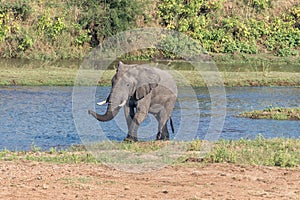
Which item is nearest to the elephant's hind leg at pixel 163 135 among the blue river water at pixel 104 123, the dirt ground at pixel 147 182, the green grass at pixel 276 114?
the blue river water at pixel 104 123

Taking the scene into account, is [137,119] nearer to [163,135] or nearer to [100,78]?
[163,135]

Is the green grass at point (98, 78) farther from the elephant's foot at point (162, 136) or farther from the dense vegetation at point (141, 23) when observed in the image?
the elephant's foot at point (162, 136)

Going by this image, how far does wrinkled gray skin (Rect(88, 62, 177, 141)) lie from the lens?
1292 cm

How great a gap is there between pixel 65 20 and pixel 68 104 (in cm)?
1176

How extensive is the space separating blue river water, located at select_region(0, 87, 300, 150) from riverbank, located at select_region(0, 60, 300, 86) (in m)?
0.70

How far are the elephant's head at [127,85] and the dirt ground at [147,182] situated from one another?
8.76 feet

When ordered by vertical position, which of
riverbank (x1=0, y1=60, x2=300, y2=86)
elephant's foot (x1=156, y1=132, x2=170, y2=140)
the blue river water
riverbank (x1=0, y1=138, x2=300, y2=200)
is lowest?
riverbank (x1=0, y1=60, x2=300, y2=86)

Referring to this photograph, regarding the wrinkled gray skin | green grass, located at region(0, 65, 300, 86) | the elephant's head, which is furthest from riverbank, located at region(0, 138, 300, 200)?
green grass, located at region(0, 65, 300, 86)

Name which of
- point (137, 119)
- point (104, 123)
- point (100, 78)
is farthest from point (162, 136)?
point (100, 78)

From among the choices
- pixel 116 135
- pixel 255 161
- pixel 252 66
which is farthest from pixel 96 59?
pixel 255 161

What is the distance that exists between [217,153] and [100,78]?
13061 millimetres

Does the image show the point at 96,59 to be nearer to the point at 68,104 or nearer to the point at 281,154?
the point at 68,104

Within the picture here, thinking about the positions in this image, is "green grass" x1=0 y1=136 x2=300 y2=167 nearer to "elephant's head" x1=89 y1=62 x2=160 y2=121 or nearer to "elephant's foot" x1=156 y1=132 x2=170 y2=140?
"elephant's head" x1=89 y1=62 x2=160 y2=121

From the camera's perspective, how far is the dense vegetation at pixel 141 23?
95.3 ft
